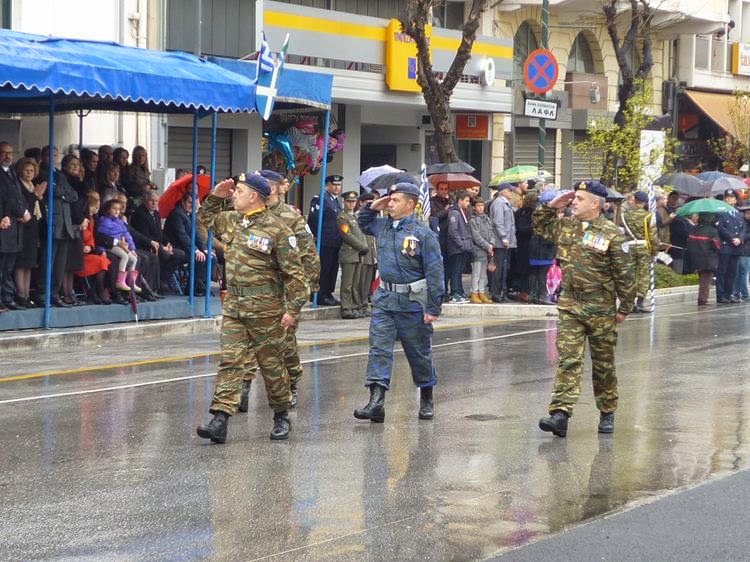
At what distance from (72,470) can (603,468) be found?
3296 millimetres

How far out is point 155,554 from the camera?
676 cm

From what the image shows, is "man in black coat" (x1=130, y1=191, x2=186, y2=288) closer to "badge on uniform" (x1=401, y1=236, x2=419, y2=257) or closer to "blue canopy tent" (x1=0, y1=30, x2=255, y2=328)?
"blue canopy tent" (x1=0, y1=30, x2=255, y2=328)

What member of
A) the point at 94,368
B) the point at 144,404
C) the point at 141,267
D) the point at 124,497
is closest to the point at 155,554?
the point at 124,497

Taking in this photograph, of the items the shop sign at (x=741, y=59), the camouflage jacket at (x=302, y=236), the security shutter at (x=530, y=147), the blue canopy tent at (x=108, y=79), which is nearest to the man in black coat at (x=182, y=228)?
the blue canopy tent at (x=108, y=79)

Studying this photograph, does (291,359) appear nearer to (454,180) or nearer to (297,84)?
(297,84)

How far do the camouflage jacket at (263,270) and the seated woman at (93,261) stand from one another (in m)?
7.33

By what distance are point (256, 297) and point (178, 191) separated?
928cm

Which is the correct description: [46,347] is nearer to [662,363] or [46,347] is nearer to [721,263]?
[662,363]

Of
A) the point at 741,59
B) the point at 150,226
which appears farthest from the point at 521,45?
the point at 150,226

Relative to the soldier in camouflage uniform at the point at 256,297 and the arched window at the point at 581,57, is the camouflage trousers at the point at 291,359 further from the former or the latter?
the arched window at the point at 581,57

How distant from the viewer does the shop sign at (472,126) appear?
103ft

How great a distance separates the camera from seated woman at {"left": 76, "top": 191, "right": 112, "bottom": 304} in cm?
1669

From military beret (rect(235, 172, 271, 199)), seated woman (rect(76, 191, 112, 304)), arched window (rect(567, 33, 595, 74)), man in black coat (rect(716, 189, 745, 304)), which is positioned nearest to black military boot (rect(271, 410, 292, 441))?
military beret (rect(235, 172, 271, 199))

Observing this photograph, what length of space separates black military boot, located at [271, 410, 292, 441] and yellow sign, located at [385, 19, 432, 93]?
17995mm
